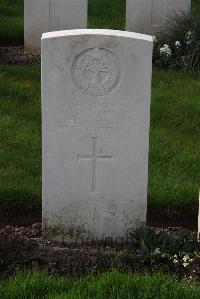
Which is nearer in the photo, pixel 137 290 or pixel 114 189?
pixel 137 290

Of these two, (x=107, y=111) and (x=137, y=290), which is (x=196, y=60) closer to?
(x=107, y=111)

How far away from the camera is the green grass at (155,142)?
6.08 meters

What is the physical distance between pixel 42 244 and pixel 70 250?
227 millimetres

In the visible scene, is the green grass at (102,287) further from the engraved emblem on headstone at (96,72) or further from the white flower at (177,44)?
the white flower at (177,44)

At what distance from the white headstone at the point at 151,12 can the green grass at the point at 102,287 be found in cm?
671

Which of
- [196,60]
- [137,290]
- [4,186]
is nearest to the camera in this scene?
[137,290]

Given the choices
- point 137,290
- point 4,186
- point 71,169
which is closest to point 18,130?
point 4,186

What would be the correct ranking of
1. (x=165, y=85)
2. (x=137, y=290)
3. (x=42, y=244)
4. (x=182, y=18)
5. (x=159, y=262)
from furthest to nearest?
(x=182, y=18) < (x=165, y=85) < (x=42, y=244) < (x=159, y=262) < (x=137, y=290)

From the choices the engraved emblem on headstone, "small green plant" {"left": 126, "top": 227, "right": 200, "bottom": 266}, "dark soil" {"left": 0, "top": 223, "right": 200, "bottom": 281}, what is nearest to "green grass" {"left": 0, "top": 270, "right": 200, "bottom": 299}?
"dark soil" {"left": 0, "top": 223, "right": 200, "bottom": 281}

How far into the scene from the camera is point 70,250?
5281 mm

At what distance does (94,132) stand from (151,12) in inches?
232

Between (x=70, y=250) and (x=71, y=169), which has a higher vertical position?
(x=71, y=169)

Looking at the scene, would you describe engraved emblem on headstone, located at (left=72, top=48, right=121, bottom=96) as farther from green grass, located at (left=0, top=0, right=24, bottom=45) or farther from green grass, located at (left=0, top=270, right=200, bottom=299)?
green grass, located at (left=0, top=0, right=24, bottom=45)

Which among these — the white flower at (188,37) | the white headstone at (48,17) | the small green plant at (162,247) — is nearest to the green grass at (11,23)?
the white headstone at (48,17)
